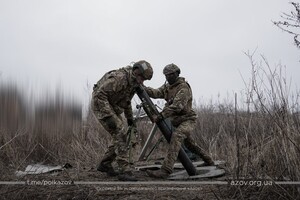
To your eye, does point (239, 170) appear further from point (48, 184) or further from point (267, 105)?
point (48, 184)

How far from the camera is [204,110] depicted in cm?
1420

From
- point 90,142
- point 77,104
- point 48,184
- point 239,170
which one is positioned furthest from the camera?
point 90,142

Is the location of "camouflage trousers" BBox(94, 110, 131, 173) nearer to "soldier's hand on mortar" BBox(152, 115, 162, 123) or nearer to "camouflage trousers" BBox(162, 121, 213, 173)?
"soldier's hand on mortar" BBox(152, 115, 162, 123)

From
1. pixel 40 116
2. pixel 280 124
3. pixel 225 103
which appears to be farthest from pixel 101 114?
pixel 225 103

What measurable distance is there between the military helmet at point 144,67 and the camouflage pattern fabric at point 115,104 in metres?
0.18

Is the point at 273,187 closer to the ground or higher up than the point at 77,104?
closer to the ground

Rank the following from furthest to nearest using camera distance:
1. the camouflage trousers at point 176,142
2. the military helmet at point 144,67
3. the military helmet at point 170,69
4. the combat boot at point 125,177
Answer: the military helmet at point 170,69 < the camouflage trousers at point 176,142 < the military helmet at point 144,67 < the combat boot at point 125,177

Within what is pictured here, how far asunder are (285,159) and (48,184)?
10.2 ft

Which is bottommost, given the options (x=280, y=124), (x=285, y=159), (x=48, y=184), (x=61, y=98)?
(x=48, y=184)

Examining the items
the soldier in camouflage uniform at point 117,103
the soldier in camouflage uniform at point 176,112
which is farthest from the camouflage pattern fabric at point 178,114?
the soldier in camouflage uniform at point 117,103

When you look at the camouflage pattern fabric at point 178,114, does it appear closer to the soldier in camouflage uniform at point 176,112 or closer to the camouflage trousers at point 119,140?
the soldier in camouflage uniform at point 176,112

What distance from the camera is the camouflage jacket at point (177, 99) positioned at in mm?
6270

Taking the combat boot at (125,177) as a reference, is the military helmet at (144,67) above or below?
above

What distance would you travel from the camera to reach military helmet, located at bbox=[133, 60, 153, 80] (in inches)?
232
